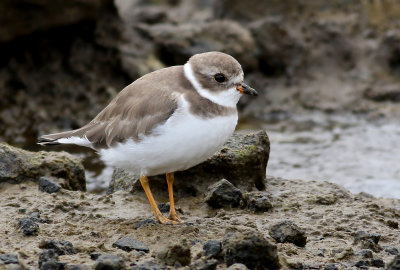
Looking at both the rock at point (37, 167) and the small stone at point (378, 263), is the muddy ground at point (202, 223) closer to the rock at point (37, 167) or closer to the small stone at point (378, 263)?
the small stone at point (378, 263)

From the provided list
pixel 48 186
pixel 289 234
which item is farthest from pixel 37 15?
pixel 289 234

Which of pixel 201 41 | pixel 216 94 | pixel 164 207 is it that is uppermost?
pixel 201 41

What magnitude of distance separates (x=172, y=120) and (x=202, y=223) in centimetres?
110

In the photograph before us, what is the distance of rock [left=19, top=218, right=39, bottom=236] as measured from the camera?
5957 millimetres

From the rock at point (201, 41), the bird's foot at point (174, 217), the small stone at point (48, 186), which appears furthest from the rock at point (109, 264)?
the rock at point (201, 41)

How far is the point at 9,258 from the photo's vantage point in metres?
5.23

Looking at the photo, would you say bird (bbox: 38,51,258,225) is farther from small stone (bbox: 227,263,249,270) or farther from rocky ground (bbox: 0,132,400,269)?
small stone (bbox: 227,263,249,270)

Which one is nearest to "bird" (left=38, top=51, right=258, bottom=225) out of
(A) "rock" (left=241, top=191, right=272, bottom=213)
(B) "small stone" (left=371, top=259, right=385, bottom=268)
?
(A) "rock" (left=241, top=191, right=272, bottom=213)

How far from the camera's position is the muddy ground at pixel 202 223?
5.63 m

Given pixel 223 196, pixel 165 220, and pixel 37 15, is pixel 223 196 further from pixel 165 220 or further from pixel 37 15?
pixel 37 15

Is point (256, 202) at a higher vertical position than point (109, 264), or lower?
higher

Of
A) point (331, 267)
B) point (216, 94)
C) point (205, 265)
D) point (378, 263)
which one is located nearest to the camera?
point (205, 265)

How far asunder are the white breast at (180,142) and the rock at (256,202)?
0.97 meters

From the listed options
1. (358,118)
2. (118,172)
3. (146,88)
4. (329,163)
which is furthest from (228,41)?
(146,88)
